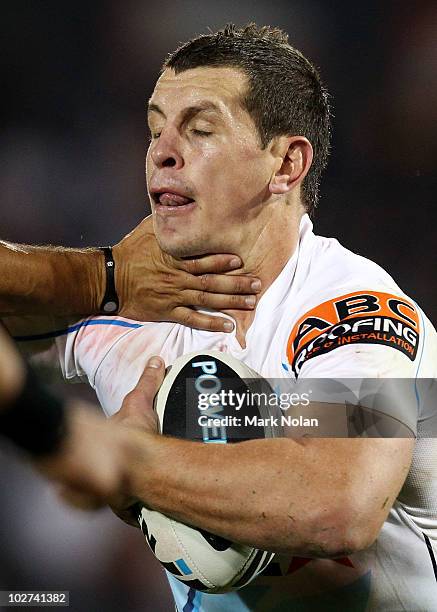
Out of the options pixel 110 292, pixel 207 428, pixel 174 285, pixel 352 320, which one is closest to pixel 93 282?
pixel 110 292

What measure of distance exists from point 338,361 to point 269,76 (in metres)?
0.49

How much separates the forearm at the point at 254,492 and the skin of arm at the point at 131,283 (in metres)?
0.32

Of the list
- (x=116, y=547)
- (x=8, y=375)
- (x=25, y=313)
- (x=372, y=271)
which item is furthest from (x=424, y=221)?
(x=8, y=375)

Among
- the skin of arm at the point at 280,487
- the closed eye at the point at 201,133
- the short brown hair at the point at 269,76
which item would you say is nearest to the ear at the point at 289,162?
the short brown hair at the point at 269,76

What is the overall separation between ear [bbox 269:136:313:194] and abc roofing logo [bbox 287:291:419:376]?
24 centimetres

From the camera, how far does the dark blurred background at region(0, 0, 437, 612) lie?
5.02 ft

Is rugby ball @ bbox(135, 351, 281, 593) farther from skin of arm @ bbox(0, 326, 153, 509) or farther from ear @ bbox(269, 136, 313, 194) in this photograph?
ear @ bbox(269, 136, 313, 194)

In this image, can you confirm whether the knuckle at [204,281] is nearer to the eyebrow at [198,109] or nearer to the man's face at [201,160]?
the man's face at [201,160]

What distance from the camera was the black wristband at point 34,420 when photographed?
0.66 metres

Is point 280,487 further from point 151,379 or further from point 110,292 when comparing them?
point 110,292

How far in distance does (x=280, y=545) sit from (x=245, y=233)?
1.66ft

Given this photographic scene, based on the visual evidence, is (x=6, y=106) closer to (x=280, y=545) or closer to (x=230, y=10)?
(x=230, y=10)

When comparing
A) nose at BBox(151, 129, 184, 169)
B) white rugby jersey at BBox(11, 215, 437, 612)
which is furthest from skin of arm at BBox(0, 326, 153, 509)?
nose at BBox(151, 129, 184, 169)

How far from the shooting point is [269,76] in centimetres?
127
